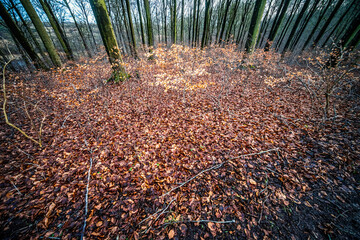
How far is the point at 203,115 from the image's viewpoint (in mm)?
5289

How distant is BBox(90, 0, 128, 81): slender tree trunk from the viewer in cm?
620

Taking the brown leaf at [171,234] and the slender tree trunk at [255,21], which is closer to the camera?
the brown leaf at [171,234]

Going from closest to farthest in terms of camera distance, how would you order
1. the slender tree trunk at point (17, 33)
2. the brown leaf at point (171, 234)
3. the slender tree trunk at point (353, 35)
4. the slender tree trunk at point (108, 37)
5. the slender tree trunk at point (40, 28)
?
1. the brown leaf at point (171, 234)
2. the slender tree trunk at point (108, 37)
3. the slender tree trunk at point (353, 35)
4. the slender tree trunk at point (40, 28)
5. the slender tree trunk at point (17, 33)

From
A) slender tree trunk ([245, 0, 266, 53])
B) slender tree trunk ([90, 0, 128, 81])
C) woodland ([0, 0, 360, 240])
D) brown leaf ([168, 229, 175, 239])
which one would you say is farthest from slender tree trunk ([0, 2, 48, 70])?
slender tree trunk ([245, 0, 266, 53])

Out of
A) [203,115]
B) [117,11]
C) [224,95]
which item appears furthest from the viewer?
[117,11]

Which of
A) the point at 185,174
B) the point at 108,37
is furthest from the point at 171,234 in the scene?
the point at 108,37

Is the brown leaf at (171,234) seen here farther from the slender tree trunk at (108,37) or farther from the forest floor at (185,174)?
the slender tree trunk at (108,37)

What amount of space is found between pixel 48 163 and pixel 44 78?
8.57 m

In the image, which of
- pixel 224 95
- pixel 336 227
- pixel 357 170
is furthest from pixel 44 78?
pixel 357 170

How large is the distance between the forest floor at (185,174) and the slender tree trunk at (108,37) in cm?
318

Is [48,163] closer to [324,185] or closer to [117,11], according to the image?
[324,185]

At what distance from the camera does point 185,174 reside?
11.0ft

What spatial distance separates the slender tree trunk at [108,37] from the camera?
620 centimetres

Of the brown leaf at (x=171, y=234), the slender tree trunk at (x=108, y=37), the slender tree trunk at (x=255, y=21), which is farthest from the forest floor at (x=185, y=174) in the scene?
the slender tree trunk at (x=255, y=21)
